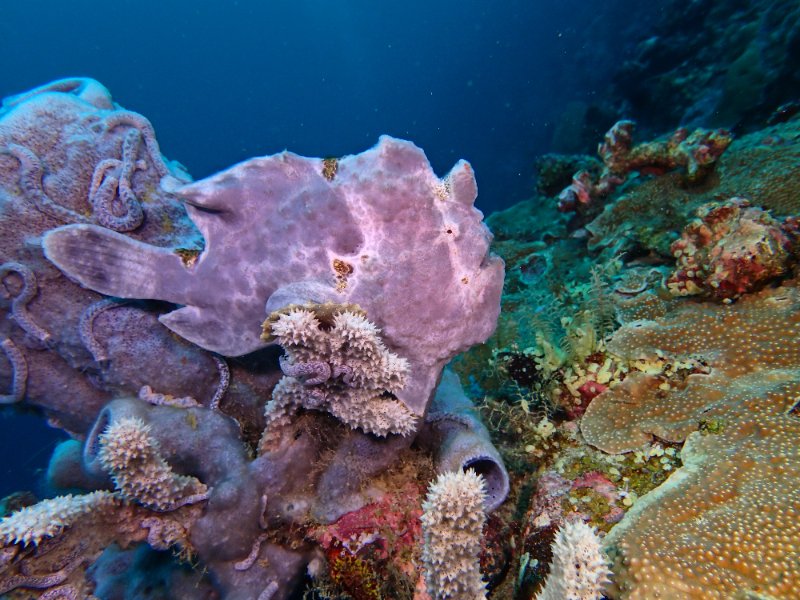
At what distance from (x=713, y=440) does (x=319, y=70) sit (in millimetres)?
112081

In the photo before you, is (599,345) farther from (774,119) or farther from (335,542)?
(774,119)

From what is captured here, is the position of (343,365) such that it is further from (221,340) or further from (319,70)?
(319,70)

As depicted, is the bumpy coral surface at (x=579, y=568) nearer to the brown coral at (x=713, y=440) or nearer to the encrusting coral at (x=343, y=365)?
the brown coral at (x=713, y=440)

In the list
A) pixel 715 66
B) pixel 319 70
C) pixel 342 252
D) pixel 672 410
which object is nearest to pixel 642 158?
pixel 672 410

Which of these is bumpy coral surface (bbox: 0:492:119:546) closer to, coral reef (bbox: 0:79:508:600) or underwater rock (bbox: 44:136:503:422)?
coral reef (bbox: 0:79:508:600)

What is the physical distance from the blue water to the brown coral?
33306 millimetres

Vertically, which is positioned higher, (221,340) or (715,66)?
(715,66)

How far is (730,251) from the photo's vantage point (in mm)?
3459

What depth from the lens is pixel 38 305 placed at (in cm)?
281

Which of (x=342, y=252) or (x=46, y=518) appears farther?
(x=342, y=252)

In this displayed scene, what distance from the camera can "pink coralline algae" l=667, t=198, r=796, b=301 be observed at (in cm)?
338

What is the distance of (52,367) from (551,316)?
458 centimetres

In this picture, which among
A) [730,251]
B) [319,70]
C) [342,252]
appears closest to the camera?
[342,252]

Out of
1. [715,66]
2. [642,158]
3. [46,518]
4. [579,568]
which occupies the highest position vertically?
[715,66]
